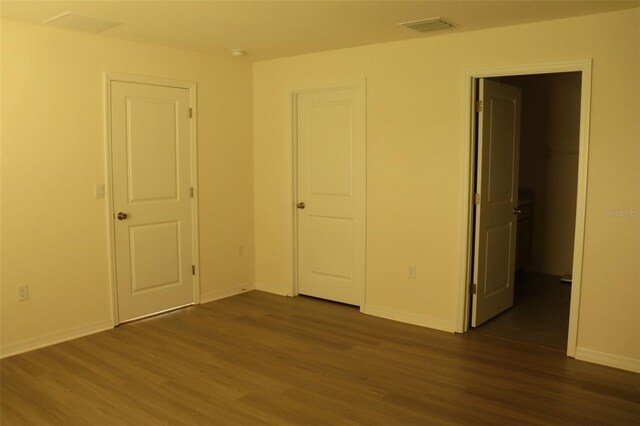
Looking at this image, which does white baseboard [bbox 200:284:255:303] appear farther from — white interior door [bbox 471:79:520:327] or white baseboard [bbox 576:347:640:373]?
white baseboard [bbox 576:347:640:373]

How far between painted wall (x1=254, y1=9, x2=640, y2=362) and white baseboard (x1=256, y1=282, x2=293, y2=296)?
0.04ft

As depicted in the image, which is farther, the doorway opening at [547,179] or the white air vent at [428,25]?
the doorway opening at [547,179]

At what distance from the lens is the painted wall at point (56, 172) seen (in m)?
3.86

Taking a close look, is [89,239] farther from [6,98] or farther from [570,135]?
[570,135]

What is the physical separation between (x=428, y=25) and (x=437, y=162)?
1081 mm

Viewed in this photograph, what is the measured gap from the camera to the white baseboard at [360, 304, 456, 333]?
14.6ft

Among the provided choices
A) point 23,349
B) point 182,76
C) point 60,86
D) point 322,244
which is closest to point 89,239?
point 23,349

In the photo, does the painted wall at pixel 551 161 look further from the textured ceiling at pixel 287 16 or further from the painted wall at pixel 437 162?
the textured ceiling at pixel 287 16

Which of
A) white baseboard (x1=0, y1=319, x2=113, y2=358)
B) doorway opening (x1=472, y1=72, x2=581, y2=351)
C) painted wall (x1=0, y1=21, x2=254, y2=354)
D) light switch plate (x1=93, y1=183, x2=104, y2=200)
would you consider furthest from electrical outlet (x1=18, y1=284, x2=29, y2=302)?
doorway opening (x1=472, y1=72, x2=581, y2=351)

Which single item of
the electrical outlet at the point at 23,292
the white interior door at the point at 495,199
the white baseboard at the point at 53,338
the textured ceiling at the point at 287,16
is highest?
the textured ceiling at the point at 287,16

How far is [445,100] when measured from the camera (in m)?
4.31

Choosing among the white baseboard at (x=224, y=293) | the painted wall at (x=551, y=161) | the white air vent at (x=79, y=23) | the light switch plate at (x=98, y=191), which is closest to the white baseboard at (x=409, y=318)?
the white baseboard at (x=224, y=293)

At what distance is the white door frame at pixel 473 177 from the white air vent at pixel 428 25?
43 cm

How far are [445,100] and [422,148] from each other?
0.43m
